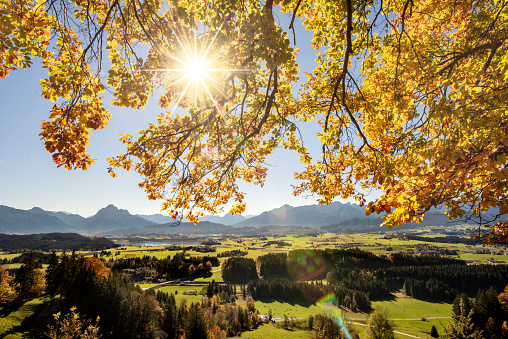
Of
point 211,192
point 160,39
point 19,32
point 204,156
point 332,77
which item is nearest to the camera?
point 19,32

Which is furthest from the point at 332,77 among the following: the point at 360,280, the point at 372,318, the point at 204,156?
the point at 360,280

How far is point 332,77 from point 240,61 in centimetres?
353

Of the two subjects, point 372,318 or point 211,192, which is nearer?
point 211,192

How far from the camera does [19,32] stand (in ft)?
16.0

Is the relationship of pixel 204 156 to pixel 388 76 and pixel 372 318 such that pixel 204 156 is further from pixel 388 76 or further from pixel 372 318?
pixel 372 318

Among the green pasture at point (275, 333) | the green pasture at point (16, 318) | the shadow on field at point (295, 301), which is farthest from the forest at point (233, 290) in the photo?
the green pasture at point (275, 333)

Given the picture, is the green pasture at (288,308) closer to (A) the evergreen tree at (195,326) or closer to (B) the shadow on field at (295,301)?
(B) the shadow on field at (295,301)

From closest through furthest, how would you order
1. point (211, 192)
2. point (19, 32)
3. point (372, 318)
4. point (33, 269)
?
point (19, 32) → point (211, 192) → point (372, 318) → point (33, 269)

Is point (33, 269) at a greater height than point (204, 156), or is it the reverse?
point (204, 156)

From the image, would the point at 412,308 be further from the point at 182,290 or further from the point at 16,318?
the point at 16,318

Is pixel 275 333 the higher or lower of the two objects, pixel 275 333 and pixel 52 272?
the lower

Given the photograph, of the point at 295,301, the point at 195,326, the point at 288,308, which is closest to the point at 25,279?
the point at 195,326

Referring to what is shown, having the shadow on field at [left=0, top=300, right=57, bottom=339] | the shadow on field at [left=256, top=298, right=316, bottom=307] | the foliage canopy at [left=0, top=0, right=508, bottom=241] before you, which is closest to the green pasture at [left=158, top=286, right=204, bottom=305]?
the shadow on field at [left=256, top=298, right=316, bottom=307]

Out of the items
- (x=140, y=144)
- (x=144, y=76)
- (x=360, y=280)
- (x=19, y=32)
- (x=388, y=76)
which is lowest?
(x=360, y=280)
